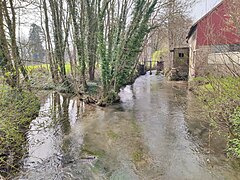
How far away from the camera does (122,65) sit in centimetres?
1188

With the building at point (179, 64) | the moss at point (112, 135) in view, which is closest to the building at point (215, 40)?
the building at point (179, 64)

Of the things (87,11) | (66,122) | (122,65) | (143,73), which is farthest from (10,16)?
(143,73)

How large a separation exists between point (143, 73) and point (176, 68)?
309 inches

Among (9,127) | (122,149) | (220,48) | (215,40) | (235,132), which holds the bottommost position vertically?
(122,149)

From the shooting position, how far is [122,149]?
606cm

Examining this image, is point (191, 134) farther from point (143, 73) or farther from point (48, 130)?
point (143, 73)

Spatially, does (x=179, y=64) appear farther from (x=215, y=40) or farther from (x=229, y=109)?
(x=229, y=109)

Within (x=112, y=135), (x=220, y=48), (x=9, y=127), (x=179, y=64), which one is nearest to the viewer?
(x=9, y=127)

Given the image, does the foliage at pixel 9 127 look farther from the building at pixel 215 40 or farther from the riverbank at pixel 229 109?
the building at pixel 215 40

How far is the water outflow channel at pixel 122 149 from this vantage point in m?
4.85

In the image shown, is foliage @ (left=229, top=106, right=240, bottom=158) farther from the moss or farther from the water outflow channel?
the moss

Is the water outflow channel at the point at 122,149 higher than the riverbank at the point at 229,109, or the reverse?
the riverbank at the point at 229,109

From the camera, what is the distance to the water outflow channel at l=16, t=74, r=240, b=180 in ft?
15.9

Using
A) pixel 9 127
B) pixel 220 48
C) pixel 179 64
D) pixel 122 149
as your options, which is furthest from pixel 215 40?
pixel 179 64
